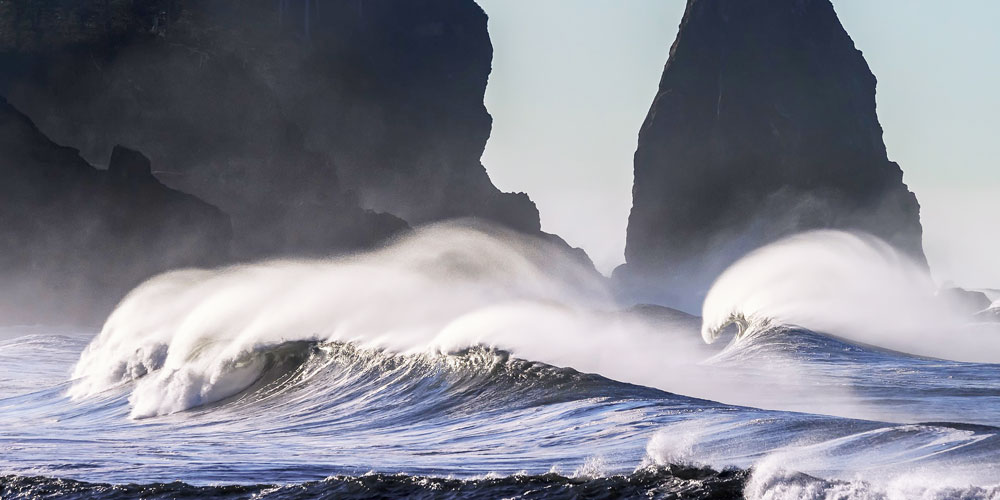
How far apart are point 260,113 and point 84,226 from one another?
1663cm

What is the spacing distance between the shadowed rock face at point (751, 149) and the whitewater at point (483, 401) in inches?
2552

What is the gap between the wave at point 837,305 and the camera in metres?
28.0

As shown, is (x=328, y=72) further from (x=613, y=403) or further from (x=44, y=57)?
(x=613, y=403)

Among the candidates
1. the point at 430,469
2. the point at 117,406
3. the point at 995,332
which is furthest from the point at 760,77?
the point at 430,469

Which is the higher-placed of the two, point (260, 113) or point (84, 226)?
point (260, 113)

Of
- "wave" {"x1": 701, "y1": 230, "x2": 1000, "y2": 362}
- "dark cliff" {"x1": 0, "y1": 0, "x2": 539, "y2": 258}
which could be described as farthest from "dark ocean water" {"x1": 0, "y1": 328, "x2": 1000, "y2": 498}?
"dark cliff" {"x1": 0, "y1": 0, "x2": 539, "y2": 258}

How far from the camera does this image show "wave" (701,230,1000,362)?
28.0 metres

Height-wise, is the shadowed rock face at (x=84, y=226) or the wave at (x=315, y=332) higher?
the shadowed rock face at (x=84, y=226)

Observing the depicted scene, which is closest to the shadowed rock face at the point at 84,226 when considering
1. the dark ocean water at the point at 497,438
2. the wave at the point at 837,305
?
the wave at the point at 837,305

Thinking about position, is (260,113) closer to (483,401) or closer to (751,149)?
(751,149)

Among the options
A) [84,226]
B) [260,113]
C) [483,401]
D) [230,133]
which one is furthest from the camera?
[260,113]

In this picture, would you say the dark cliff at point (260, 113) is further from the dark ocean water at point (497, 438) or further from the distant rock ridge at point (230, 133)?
the dark ocean water at point (497, 438)

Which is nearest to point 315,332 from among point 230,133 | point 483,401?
point 483,401

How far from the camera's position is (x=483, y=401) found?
15188 mm
